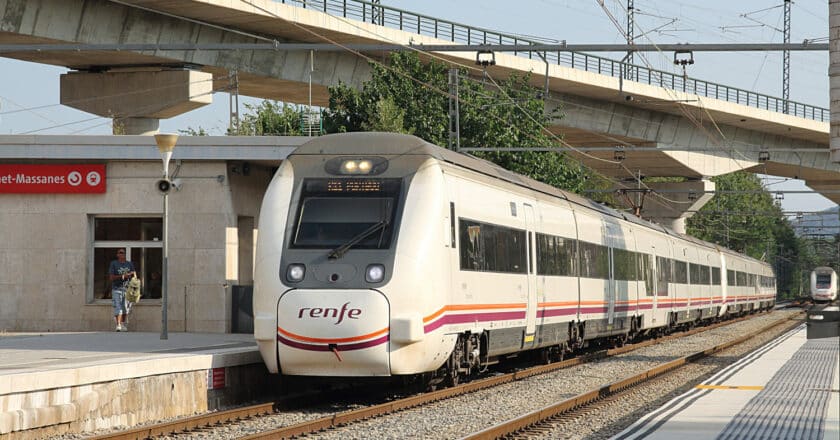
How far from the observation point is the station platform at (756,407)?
1220 cm

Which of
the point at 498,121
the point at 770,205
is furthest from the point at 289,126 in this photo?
the point at 770,205

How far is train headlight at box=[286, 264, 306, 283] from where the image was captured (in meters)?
15.1

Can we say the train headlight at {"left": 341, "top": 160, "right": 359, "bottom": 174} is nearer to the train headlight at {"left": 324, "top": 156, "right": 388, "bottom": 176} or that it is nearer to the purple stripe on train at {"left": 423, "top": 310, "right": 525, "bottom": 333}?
the train headlight at {"left": 324, "top": 156, "right": 388, "bottom": 176}

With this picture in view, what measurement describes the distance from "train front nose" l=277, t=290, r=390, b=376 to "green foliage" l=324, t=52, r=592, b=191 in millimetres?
23600

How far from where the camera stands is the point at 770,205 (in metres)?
130

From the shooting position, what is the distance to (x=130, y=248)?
25266 mm

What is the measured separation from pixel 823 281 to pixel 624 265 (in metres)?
59.2

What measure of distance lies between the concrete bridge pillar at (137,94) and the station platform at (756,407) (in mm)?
18510

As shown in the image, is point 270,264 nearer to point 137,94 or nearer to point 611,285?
point 611,285

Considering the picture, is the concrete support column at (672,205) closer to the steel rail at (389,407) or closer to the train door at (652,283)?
the train door at (652,283)

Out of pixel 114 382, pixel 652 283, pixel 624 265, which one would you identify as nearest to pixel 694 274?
pixel 652 283

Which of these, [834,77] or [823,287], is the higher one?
[834,77]

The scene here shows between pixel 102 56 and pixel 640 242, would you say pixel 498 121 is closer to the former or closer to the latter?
pixel 640 242

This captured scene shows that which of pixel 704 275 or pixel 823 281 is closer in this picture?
pixel 704 275
